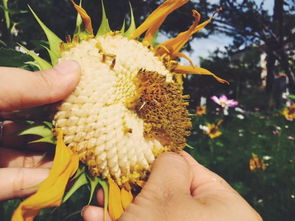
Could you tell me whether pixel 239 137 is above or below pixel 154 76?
below

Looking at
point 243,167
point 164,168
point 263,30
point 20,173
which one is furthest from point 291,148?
point 20,173

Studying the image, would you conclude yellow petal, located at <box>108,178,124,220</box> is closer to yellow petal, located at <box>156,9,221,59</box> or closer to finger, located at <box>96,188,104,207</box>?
finger, located at <box>96,188,104,207</box>

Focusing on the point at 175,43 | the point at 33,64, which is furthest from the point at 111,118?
the point at 175,43

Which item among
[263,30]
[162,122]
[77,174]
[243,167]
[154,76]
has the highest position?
[263,30]

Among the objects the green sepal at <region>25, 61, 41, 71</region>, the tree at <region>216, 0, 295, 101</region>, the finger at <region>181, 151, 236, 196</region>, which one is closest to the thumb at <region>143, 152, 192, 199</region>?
the finger at <region>181, 151, 236, 196</region>

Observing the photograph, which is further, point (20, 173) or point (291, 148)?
point (291, 148)

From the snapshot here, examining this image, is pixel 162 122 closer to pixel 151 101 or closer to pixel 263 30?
pixel 151 101

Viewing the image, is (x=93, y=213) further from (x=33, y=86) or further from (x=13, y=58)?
(x=13, y=58)
